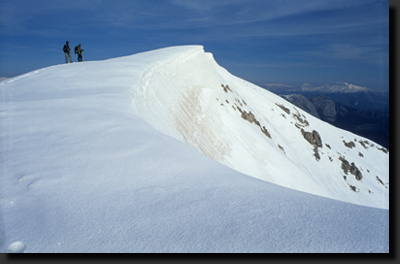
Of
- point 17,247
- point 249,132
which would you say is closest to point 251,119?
point 249,132

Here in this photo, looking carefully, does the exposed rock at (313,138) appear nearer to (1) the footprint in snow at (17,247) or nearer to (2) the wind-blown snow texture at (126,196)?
(2) the wind-blown snow texture at (126,196)

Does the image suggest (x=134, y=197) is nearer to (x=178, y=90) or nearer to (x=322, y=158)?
(x=178, y=90)

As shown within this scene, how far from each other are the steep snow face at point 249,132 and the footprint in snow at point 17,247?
Result: 5631mm

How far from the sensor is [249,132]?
985 inches

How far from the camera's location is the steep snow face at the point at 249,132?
16.5 metres

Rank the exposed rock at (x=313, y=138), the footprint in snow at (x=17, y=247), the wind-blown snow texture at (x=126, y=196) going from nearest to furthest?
the footprint in snow at (x=17, y=247), the wind-blown snow texture at (x=126, y=196), the exposed rock at (x=313, y=138)

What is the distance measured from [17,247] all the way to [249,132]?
2331cm

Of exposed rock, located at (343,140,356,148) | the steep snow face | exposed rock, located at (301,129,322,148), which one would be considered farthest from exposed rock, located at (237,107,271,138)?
exposed rock, located at (343,140,356,148)

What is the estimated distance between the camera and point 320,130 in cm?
4712

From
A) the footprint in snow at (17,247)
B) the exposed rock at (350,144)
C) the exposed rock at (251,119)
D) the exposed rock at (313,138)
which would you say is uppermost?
the footprint in snow at (17,247)

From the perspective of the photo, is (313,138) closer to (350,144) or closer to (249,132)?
(350,144)

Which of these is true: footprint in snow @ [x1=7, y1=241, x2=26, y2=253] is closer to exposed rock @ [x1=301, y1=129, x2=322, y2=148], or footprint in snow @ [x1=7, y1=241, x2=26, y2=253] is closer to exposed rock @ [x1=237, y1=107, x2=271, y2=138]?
exposed rock @ [x1=237, y1=107, x2=271, y2=138]

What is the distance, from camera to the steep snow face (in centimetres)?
1650

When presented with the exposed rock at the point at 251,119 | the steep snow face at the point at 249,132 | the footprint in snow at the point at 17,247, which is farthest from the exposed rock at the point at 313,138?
the footprint in snow at the point at 17,247
